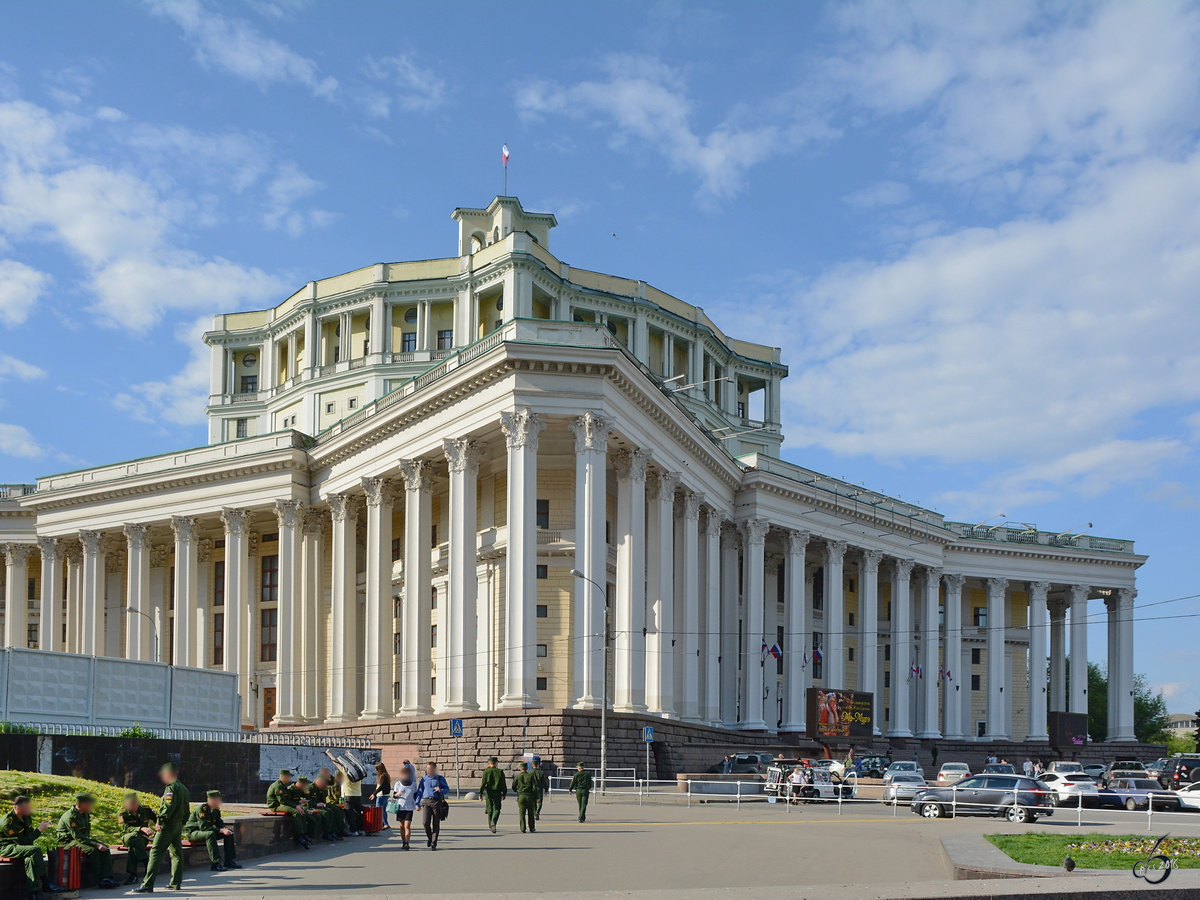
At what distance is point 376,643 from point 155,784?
31.3 metres

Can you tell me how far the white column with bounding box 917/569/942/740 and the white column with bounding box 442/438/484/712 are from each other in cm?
4258

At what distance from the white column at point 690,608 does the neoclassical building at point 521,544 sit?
0.52ft

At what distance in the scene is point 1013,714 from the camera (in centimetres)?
9612

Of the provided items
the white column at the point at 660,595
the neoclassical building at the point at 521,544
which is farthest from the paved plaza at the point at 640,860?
the white column at the point at 660,595

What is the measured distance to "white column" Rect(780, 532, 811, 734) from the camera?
76.1 m

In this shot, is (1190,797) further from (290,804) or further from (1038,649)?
Result: (1038,649)

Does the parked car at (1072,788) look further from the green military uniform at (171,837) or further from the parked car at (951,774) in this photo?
the green military uniform at (171,837)

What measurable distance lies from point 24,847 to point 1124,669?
3614 inches

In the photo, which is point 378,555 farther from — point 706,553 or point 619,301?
point 619,301

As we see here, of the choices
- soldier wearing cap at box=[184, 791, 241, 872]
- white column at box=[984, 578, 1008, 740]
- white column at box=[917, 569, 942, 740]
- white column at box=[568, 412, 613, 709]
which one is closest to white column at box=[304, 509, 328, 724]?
white column at box=[568, 412, 613, 709]

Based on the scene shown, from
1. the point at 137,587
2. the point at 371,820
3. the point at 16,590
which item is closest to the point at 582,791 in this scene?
the point at 371,820

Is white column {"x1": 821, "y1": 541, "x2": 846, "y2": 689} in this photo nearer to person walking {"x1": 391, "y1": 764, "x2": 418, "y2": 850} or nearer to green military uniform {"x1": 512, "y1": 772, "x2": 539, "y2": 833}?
green military uniform {"x1": 512, "y1": 772, "x2": 539, "y2": 833}

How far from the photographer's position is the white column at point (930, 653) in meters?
87.3

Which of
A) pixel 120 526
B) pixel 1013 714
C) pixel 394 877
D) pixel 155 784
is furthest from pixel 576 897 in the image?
pixel 1013 714
